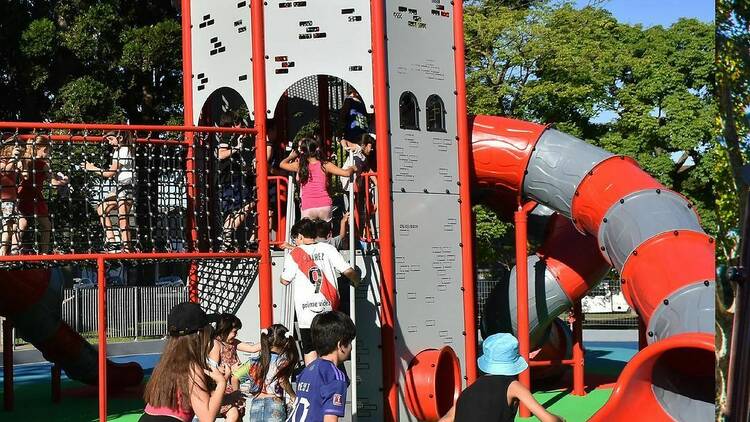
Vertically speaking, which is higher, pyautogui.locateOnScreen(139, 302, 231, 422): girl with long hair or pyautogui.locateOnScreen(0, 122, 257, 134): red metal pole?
pyautogui.locateOnScreen(0, 122, 257, 134): red metal pole

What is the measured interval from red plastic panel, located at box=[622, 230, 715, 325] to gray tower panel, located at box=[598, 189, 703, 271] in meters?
0.13

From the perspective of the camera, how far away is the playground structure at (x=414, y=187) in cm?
966

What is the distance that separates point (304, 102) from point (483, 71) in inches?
570

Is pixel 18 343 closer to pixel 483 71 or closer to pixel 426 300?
pixel 483 71

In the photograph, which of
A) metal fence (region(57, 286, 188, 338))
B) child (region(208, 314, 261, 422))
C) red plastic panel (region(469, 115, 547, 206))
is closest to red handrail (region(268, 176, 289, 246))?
red plastic panel (region(469, 115, 547, 206))

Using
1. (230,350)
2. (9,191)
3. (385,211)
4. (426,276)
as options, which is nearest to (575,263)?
(426,276)

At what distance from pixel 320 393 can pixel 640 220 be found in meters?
5.92

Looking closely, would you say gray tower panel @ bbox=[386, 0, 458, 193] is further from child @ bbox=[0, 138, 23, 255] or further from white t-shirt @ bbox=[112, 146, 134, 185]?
child @ bbox=[0, 138, 23, 255]

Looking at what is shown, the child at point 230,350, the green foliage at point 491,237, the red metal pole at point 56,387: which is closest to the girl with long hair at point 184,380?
the child at point 230,350

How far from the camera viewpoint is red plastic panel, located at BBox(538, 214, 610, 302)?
493 inches

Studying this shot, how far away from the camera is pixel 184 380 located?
4.57m

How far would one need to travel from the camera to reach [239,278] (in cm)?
1030

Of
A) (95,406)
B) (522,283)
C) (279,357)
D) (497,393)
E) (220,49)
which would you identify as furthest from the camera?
(95,406)

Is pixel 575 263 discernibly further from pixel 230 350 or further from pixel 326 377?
pixel 326 377
